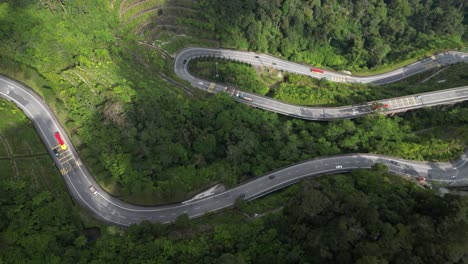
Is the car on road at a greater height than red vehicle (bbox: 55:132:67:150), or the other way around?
red vehicle (bbox: 55:132:67:150)

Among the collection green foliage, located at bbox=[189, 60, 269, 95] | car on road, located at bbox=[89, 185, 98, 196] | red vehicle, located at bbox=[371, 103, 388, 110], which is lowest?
red vehicle, located at bbox=[371, 103, 388, 110]

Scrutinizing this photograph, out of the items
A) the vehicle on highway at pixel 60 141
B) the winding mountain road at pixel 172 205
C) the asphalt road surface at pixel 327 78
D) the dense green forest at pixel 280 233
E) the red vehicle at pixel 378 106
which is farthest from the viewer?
the asphalt road surface at pixel 327 78

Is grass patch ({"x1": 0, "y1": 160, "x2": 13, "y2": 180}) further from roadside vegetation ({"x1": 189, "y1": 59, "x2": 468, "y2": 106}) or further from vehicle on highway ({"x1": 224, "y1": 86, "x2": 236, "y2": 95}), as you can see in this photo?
roadside vegetation ({"x1": 189, "y1": 59, "x2": 468, "y2": 106})

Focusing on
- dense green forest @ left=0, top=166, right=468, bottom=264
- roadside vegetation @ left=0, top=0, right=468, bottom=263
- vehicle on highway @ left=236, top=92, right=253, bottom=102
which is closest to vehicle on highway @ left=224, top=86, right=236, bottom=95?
vehicle on highway @ left=236, top=92, right=253, bottom=102

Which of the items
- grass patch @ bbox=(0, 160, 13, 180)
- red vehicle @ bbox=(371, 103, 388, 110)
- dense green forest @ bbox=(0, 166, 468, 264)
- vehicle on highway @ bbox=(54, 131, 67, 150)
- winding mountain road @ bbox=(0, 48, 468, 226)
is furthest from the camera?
red vehicle @ bbox=(371, 103, 388, 110)

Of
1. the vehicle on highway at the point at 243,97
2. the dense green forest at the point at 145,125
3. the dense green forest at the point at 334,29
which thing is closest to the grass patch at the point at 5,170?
the dense green forest at the point at 145,125

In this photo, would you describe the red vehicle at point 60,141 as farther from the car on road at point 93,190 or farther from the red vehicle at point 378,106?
the red vehicle at point 378,106
